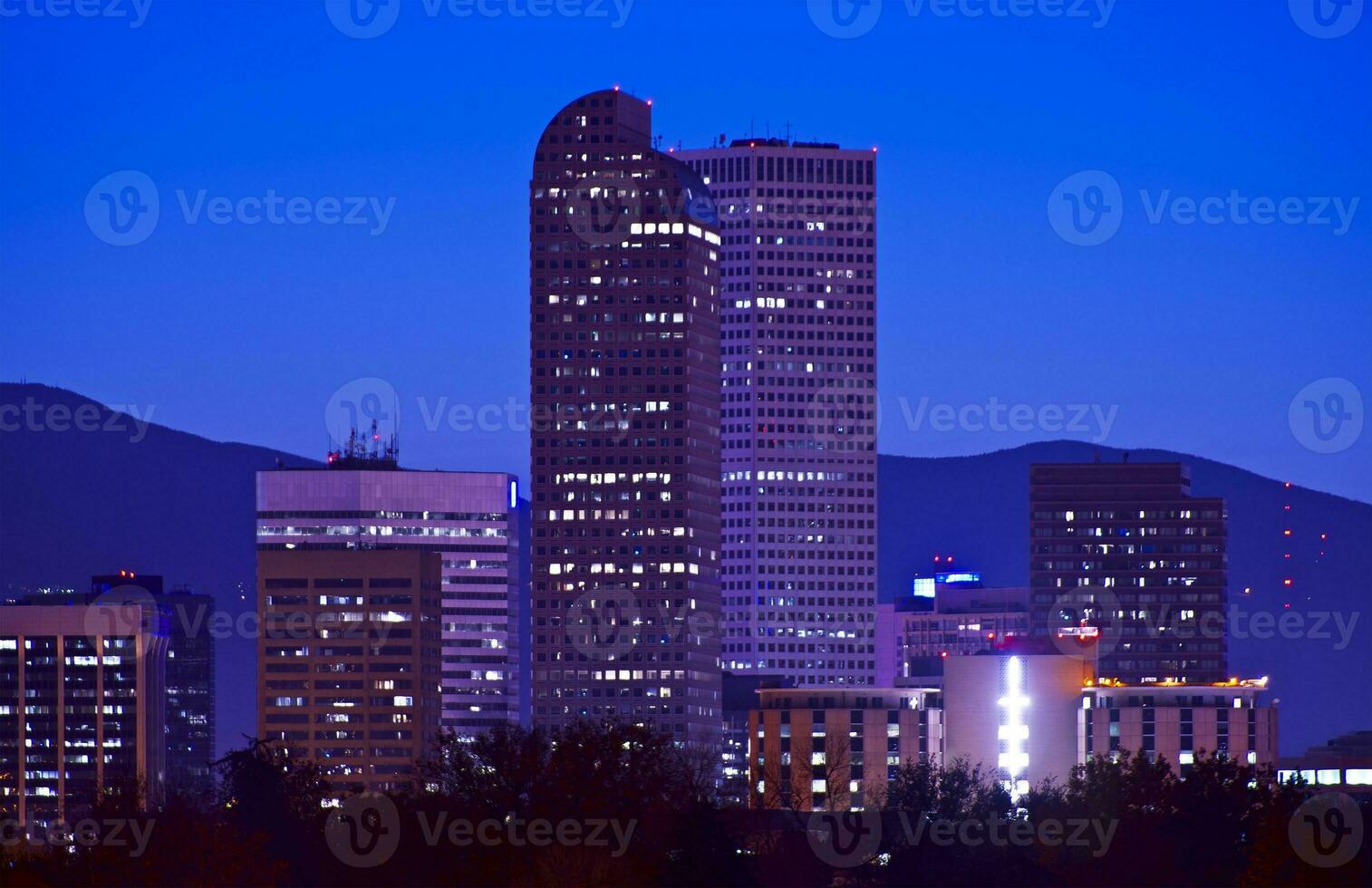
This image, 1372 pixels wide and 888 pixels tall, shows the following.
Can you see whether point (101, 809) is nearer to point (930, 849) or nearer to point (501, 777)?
point (501, 777)

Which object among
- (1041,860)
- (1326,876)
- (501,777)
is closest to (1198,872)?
(1041,860)

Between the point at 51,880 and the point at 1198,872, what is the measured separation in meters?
59.2
